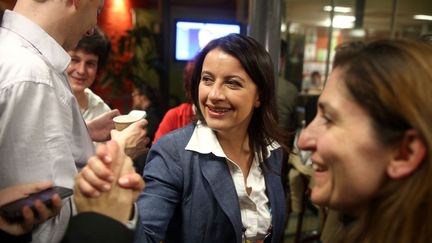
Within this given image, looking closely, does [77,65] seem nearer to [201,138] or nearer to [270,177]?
[201,138]

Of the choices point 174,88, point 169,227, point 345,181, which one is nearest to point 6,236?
point 169,227

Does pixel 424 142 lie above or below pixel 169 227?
above

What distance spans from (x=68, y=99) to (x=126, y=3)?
16.2ft

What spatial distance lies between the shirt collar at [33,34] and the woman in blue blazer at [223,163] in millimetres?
550

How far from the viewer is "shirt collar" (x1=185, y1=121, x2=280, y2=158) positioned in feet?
5.17

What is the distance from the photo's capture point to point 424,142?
0.81 metres

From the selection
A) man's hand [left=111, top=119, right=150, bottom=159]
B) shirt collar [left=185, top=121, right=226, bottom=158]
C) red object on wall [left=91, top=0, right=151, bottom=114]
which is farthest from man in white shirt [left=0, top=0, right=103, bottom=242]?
red object on wall [left=91, top=0, right=151, bottom=114]

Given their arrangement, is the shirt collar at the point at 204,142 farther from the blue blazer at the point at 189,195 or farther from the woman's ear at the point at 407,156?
the woman's ear at the point at 407,156

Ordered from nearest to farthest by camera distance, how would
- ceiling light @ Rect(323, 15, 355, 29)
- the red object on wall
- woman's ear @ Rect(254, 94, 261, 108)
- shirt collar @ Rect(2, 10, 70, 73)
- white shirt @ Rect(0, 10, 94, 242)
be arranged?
white shirt @ Rect(0, 10, 94, 242) → shirt collar @ Rect(2, 10, 70, 73) → woman's ear @ Rect(254, 94, 261, 108) → ceiling light @ Rect(323, 15, 355, 29) → the red object on wall

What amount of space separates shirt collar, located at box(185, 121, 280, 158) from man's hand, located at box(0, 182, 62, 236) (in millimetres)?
698

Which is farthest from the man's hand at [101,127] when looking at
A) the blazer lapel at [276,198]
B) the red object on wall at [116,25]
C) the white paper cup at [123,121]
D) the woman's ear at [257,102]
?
the red object on wall at [116,25]

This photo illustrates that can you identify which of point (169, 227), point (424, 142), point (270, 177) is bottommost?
point (169, 227)

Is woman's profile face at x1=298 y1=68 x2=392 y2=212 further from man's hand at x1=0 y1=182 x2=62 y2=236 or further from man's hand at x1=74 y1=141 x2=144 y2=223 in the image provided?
man's hand at x1=0 y1=182 x2=62 y2=236

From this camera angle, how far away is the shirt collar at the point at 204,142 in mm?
1575
